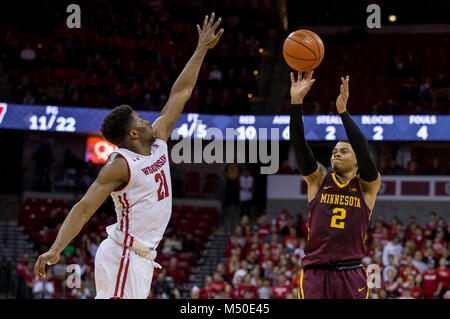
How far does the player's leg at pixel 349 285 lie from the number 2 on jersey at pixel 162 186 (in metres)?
1.38

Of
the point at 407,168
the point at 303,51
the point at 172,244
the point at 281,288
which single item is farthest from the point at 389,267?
the point at 303,51

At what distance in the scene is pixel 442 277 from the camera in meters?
12.4

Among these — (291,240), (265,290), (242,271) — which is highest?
(291,240)

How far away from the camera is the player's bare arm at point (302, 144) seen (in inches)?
199

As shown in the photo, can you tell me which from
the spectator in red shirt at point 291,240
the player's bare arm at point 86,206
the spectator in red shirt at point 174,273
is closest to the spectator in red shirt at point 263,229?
the spectator in red shirt at point 291,240

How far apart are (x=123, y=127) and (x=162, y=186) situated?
1.55ft

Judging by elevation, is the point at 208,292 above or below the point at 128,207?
below

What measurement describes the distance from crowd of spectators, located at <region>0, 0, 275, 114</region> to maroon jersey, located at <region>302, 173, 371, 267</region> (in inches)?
471

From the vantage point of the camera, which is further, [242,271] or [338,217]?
[242,271]

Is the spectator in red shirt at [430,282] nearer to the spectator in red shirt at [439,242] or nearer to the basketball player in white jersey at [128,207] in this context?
the spectator in red shirt at [439,242]

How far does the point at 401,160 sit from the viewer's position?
723 inches

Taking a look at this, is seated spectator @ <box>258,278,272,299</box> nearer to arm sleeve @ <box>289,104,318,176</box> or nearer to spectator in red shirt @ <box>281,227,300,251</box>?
spectator in red shirt @ <box>281,227,300,251</box>

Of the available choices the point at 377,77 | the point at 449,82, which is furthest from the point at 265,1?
the point at 449,82

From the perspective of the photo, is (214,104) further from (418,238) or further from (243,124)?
(418,238)
